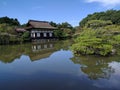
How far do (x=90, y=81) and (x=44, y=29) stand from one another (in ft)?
78.3

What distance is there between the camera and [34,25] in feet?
93.1

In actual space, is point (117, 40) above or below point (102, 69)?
above

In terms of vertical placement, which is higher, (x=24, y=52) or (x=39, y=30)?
(x=39, y=30)

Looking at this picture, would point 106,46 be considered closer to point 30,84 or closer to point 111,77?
point 111,77

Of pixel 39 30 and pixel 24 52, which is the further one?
pixel 39 30

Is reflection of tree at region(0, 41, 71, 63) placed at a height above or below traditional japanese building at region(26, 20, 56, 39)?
below

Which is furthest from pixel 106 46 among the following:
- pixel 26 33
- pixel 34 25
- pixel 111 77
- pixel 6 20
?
pixel 6 20

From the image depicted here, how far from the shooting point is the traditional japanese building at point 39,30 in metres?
27.8

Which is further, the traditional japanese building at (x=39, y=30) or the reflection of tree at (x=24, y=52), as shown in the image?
the traditional japanese building at (x=39, y=30)

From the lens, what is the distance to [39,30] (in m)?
28.8

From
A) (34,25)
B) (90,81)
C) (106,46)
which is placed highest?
(34,25)

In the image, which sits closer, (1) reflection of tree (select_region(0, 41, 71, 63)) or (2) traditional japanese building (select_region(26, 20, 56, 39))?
(1) reflection of tree (select_region(0, 41, 71, 63))

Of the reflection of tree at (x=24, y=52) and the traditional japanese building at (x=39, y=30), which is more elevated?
the traditional japanese building at (x=39, y=30)

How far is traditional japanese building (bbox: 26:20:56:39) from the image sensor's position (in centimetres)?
2784
